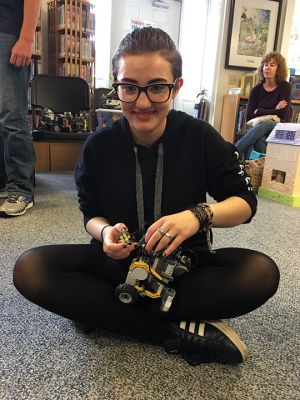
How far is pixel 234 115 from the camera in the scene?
321 cm

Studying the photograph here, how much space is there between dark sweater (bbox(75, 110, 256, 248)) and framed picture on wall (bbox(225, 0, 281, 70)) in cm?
296

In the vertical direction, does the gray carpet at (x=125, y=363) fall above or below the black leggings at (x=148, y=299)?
below

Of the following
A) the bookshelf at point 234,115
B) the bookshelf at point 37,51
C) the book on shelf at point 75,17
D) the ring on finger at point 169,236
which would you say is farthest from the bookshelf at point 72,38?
the ring on finger at point 169,236

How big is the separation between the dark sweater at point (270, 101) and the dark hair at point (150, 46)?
211cm

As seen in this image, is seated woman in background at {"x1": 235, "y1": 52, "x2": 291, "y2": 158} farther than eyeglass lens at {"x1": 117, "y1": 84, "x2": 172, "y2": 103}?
Yes

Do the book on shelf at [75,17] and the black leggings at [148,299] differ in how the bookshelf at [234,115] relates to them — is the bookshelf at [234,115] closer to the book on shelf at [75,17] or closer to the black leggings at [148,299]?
the book on shelf at [75,17]

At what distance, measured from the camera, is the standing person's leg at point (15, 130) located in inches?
53.6

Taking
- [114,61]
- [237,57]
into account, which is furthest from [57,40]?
[114,61]

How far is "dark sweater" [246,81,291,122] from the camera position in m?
2.54

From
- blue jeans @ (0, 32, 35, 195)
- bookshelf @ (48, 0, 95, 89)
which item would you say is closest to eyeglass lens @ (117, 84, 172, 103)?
blue jeans @ (0, 32, 35, 195)

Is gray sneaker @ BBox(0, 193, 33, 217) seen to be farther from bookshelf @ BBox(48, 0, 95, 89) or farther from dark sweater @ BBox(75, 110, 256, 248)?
bookshelf @ BBox(48, 0, 95, 89)

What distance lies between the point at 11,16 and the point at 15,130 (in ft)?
1.44

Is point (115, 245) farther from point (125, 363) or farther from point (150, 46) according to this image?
point (150, 46)

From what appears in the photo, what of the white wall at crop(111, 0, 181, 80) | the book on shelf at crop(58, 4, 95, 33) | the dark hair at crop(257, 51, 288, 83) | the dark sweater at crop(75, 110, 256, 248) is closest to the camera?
the dark sweater at crop(75, 110, 256, 248)
